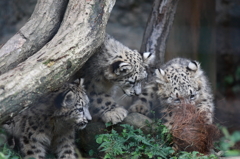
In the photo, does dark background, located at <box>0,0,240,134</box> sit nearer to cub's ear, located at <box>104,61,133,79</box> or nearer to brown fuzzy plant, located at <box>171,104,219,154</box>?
brown fuzzy plant, located at <box>171,104,219,154</box>

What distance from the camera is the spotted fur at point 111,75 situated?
642 cm

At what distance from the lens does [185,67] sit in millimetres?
6766

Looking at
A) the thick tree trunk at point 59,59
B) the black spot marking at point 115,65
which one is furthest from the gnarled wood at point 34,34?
the black spot marking at point 115,65

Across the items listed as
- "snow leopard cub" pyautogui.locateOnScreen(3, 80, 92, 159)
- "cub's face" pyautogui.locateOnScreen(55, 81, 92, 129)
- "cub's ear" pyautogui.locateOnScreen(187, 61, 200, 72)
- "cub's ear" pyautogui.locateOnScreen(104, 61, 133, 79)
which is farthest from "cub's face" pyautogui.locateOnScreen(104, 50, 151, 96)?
"cub's face" pyautogui.locateOnScreen(55, 81, 92, 129)

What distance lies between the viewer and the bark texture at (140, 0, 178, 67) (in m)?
7.64

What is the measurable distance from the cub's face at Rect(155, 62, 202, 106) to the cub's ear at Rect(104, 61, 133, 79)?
1.82 feet

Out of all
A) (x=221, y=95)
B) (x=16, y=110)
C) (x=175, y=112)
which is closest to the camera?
(x=16, y=110)

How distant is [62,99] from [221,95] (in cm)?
781

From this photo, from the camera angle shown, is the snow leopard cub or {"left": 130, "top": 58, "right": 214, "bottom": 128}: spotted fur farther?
{"left": 130, "top": 58, "right": 214, "bottom": 128}: spotted fur

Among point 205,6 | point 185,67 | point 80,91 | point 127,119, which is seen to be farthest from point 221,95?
point 80,91

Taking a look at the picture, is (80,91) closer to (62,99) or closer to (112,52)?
(62,99)

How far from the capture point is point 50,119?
5.67m

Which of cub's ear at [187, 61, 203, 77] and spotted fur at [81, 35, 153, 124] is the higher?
cub's ear at [187, 61, 203, 77]

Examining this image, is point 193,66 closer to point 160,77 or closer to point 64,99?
point 160,77
